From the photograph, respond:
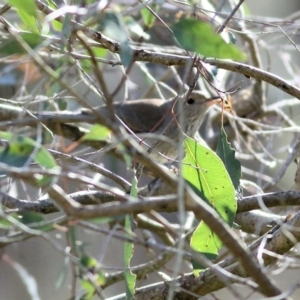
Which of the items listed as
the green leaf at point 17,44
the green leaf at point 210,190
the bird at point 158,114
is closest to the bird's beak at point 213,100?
the bird at point 158,114

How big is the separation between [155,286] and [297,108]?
270 centimetres

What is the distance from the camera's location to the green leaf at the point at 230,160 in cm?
189

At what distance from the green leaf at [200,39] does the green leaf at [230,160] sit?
72cm

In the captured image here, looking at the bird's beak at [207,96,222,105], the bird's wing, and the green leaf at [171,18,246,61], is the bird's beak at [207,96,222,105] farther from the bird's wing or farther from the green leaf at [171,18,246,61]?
the green leaf at [171,18,246,61]

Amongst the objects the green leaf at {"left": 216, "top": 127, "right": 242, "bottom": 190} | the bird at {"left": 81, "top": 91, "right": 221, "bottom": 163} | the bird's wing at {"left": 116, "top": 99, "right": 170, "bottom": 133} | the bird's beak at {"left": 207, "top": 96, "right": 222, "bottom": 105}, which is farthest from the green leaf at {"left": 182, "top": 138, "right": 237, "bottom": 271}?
the bird's wing at {"left": 116, "top": 99, "right": 170, "bottom": 133}

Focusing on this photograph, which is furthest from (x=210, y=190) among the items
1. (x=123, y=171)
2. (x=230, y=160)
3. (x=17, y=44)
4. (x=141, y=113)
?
(x=141, y=113)

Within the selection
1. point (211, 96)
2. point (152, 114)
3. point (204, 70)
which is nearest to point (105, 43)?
point (204, 70)

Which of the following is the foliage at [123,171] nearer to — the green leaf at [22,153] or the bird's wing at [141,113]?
the green leaf at [22,153]

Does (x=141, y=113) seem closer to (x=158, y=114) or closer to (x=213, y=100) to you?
(x=158, y=114)

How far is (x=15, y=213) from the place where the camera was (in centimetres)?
155

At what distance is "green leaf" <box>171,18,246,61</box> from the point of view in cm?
112

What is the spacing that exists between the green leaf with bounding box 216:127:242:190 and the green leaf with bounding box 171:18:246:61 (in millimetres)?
725

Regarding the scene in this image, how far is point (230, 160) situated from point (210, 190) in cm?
27

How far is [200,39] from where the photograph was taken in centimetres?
117
